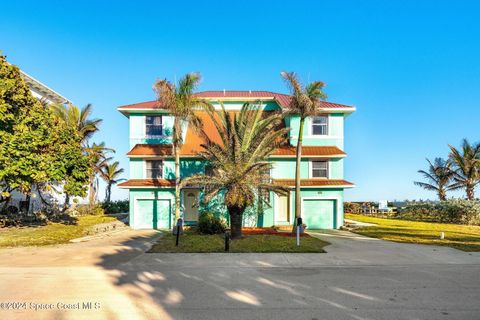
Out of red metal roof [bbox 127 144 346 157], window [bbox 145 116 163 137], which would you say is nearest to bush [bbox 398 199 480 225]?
red metal roof [bbox 127 144 346 157]

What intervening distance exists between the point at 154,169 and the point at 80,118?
13879 millimetres

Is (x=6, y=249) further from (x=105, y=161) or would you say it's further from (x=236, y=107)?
(x=105, y=161)

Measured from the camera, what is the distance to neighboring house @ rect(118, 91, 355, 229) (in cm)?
1889

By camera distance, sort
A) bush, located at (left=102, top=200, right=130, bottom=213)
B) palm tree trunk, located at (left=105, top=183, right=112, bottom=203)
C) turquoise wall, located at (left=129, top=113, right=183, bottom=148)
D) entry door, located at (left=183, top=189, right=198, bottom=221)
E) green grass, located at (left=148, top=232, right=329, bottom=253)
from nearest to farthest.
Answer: green grass, located at (left=148, top=232, right=329, bottom=253) → entry door, located at (left=183, top=189, right=198, bottom=221) → turquoise wall, located at (left=129, top=113, right=183, bottom=148) → bush, located at (left=102, top=200, right=130, bottom=213) → palm tree trunk, located at (left=105, top=183, right=112, bottom=203)

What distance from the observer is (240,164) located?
13.6m

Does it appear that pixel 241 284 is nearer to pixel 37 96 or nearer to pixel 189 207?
pixel 189 207

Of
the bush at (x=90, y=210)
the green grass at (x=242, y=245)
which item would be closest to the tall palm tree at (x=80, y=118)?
the bush at (x=90, y=210)

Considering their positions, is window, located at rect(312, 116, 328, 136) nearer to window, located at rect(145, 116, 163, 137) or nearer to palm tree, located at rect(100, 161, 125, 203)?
window, located at rect(145, 116, 163, 137)

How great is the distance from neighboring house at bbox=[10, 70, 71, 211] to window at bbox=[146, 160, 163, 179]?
13.6m

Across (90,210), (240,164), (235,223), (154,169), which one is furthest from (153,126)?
(90,210)

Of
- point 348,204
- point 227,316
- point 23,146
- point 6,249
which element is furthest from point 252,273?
point 348,204

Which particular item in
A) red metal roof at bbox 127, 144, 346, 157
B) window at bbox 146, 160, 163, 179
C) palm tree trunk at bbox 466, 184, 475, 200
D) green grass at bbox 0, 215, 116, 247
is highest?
red metal roof at bbox 127, 144, 346, 157

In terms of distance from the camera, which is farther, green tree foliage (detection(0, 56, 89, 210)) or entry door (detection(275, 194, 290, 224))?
entry door (detection(275, 194, 290, 224))

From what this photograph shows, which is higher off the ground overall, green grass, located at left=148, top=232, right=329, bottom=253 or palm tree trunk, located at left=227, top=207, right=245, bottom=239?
palm tree trunk, located at left=227, top=207, right=245, bottom=239
